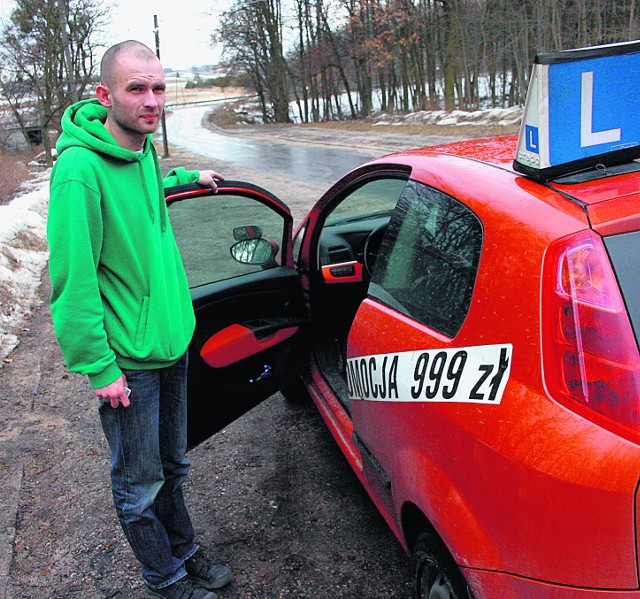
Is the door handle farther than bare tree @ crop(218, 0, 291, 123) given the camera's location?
No

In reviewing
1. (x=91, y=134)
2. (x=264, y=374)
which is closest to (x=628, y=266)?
(x=91, y=134)

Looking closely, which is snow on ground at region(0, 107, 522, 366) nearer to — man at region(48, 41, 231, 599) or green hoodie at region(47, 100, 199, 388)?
man at region(48, 41, 231, 599)

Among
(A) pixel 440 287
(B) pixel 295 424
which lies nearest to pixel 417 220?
(A) pixel 440 287

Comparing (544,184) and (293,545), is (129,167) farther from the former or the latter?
(293,545)

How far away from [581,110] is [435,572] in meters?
1.37

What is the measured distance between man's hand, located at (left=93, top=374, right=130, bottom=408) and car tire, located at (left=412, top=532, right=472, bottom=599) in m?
1.02

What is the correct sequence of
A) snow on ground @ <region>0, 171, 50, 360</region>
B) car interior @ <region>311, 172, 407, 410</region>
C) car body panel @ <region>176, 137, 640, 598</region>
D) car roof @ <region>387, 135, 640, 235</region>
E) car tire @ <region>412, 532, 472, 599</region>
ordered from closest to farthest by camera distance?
1. car body panel @ <region>176, 137, 640, 598</region>
2. car roof @ <region>387, 135, 640, 235</region>
3. car tire @ <region>412, 532, 472, 599</region>
4. car interior @ <region>311, 172, 407, 410</region>
5. snow on ground @ <region>0, 171, 50, 360</region>

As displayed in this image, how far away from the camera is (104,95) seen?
2021 mm

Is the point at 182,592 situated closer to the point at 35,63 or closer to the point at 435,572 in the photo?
the point at 435,572

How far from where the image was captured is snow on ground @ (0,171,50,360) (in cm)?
602

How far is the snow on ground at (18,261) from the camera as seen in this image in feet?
19.7

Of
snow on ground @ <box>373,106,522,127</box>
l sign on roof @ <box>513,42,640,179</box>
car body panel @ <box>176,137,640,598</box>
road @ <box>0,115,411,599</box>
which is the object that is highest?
snow on ground @ <box>373,106,522,127</box>

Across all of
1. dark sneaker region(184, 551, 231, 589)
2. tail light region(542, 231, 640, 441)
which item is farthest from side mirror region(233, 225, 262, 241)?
tail light region(542, 231, 640, 441)

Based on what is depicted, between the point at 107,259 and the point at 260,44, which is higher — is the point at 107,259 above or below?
below
